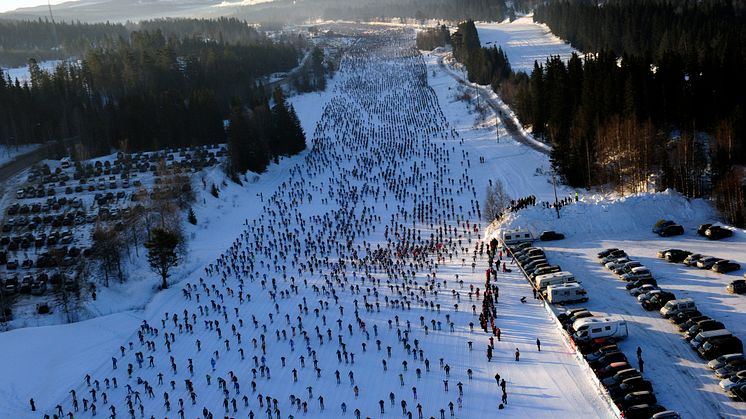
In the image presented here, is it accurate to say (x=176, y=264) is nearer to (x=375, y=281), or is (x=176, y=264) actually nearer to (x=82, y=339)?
(x=82, y=339)

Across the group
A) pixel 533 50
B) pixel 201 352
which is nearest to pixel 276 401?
pixel 201 352

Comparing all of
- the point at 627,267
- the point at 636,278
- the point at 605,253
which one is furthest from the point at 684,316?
the point at 605,253

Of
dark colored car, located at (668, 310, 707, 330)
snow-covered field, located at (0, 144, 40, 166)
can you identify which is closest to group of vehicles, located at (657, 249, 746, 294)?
dark colored car, located at (668, 310, 707, 330)

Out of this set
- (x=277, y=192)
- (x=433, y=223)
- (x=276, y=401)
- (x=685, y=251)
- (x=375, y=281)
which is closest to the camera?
(x=276, y=401)

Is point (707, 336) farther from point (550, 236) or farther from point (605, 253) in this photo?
point (550, 236)

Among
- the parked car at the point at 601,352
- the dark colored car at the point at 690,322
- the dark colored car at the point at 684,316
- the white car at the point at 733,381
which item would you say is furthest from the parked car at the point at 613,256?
the white car at the point at 733,381

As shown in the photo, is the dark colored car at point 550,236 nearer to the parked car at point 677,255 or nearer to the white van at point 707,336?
the parked car at point 677,255

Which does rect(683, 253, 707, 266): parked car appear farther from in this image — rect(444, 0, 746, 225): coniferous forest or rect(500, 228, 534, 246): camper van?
rect(500, 228, 534, 246): camper van
